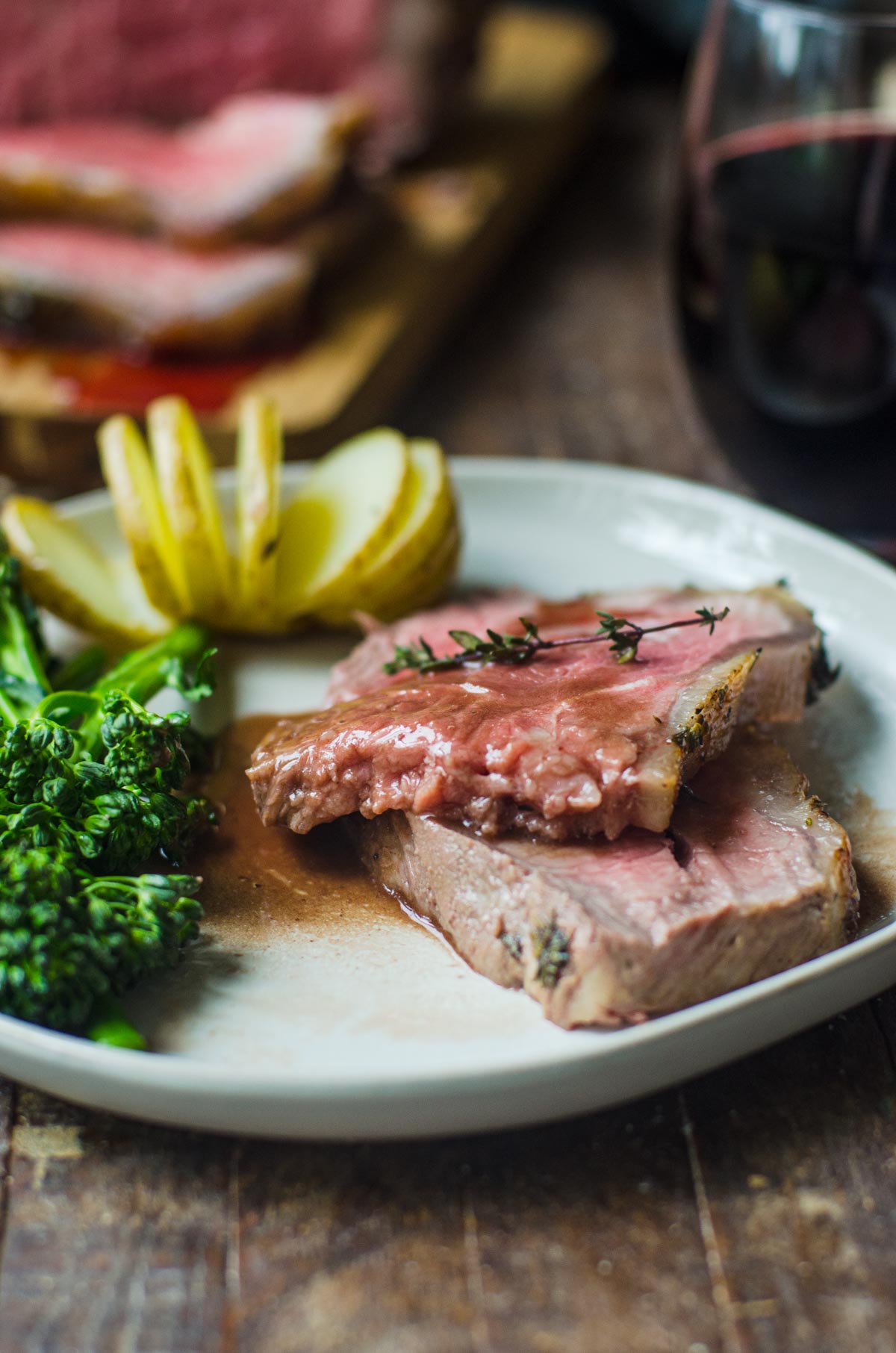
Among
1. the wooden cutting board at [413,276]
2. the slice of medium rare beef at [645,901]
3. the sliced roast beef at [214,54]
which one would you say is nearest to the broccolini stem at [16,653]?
the slice of medium rare beef at [645,901]

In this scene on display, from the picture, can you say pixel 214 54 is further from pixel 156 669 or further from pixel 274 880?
pixel 274 880

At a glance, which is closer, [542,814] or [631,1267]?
[631,1267]

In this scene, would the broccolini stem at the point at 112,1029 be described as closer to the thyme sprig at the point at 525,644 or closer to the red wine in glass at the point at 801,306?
the thyme sprig at the point at 525,644

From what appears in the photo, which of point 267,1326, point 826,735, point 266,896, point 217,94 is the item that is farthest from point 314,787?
point 217,94

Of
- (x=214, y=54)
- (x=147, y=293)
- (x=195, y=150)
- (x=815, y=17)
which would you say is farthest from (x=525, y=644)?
(x=214, y=54)

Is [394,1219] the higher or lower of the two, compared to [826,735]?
lower

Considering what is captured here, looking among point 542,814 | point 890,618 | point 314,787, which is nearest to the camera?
point 542,814

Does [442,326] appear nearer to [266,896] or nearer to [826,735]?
[826,735]
